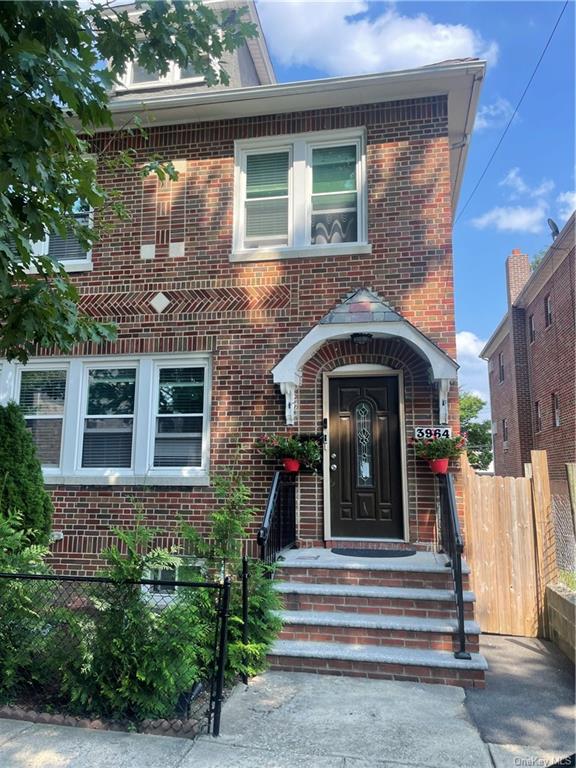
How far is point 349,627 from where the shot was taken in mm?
5090

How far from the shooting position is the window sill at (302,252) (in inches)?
280

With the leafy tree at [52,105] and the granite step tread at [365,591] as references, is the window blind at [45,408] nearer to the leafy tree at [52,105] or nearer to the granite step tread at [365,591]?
the leafy tree at [52,105]

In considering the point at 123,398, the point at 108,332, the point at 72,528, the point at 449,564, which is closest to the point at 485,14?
the point at 108,332

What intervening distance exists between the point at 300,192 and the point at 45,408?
4736 millimetres

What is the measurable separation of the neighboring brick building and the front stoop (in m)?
9.77

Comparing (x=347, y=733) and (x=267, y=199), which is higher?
(x=267, y=199)

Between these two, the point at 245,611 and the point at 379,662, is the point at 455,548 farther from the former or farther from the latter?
the point at 245,611

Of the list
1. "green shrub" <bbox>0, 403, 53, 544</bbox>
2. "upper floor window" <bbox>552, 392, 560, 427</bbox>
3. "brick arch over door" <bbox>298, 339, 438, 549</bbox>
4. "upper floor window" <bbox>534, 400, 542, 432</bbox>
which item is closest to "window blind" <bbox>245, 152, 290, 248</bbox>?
"brick arch over door" <bbox>298, 339, 438, 549</bbox>

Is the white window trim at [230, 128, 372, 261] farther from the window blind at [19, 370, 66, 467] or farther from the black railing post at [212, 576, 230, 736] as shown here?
the black railing post at [212, 576, 230, 736]

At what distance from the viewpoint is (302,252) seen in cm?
727

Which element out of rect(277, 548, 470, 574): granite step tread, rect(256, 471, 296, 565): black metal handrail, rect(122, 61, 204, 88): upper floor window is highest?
rect(122, 61, 204, 88): upper floor window

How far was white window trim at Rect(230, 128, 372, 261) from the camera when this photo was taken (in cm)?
727

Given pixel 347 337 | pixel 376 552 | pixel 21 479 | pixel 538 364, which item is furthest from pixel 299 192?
pixel 538 364

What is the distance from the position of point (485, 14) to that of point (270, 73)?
24.9 ft
